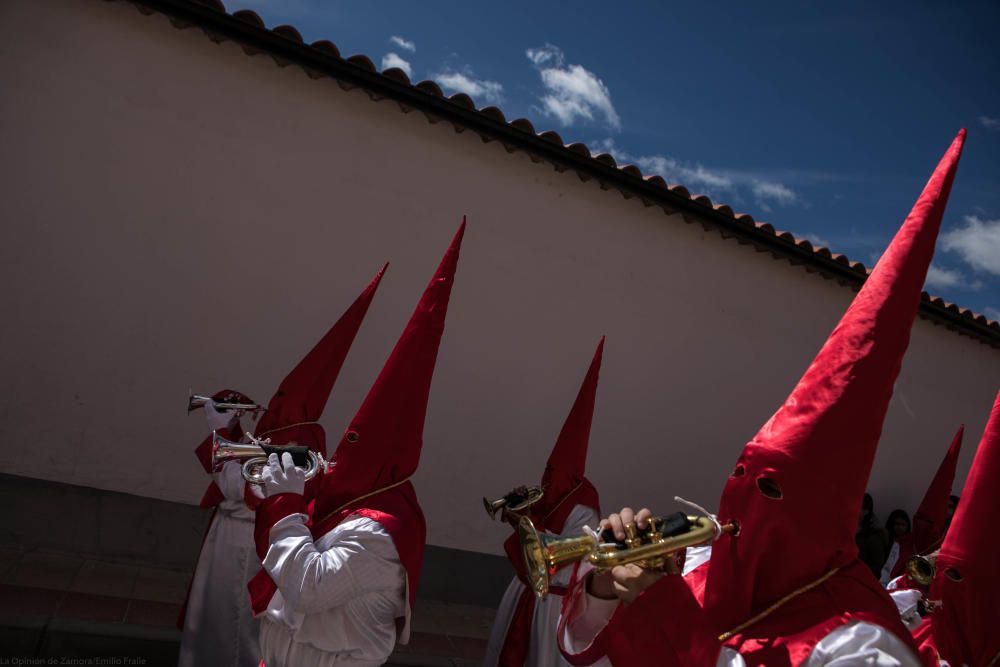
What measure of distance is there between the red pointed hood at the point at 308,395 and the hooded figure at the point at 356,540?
1.51 m

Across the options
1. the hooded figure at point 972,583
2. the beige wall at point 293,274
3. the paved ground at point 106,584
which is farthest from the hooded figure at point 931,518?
the hooded figure at point 972,583

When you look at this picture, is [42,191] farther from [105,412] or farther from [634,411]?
[634,411]

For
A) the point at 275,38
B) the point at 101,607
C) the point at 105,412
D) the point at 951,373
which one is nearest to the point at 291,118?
the point at 275,38

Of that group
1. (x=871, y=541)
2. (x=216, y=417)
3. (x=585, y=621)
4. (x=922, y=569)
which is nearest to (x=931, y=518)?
(x=871, y=541)

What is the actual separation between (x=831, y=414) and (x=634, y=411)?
5605 mm

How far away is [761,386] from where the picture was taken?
8117 millimetres

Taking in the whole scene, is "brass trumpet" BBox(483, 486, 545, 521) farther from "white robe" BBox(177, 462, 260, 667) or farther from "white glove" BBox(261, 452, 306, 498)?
"white glove" BBox(261, 452, 306, 498)

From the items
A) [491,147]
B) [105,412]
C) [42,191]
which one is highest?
[491,147]

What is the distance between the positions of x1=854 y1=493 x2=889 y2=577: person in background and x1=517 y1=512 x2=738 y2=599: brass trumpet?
711cm

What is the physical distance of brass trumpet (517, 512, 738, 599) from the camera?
71.0 inches

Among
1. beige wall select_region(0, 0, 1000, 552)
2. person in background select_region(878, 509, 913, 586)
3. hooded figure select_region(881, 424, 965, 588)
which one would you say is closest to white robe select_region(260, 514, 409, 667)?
beige wall select_region(0, 0, 1000, 552)

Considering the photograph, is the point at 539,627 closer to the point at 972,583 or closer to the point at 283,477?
the point at 283,477

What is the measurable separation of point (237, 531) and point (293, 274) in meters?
2.45

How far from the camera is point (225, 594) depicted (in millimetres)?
4078
